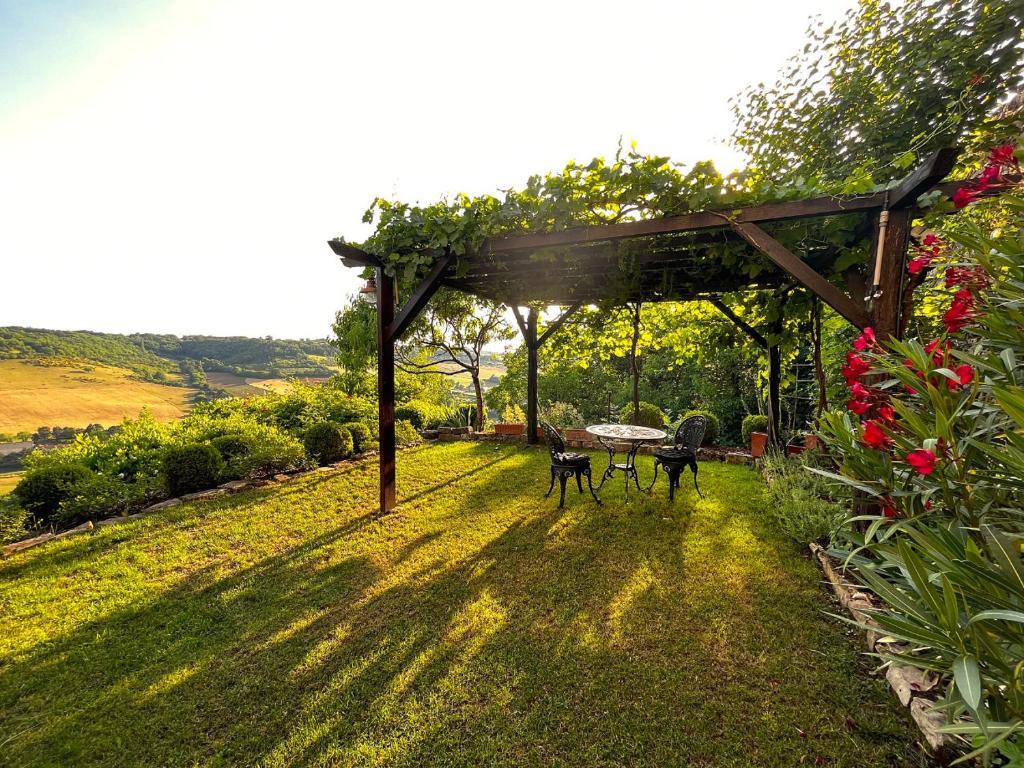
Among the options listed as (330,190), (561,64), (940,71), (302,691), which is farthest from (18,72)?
(940,71)

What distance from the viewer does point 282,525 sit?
13.1 feet

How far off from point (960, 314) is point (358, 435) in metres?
6.99

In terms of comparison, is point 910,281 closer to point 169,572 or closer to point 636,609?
point 636,609

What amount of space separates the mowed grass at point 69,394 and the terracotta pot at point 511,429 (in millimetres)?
9157

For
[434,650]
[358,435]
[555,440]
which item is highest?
[555,440]

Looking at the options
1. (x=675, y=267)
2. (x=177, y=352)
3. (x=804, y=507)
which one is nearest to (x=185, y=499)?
(x=675, y=267)

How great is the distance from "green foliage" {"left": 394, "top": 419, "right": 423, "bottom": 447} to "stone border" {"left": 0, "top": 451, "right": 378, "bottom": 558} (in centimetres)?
85

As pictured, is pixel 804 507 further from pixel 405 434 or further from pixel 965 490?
pixel 405 434

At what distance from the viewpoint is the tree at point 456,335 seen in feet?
26.2

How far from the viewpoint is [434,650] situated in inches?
88.1

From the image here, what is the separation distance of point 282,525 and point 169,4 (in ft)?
17.9

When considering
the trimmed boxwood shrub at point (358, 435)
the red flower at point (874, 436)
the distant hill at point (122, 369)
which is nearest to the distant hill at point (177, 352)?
the distant hill at point (122, 369)

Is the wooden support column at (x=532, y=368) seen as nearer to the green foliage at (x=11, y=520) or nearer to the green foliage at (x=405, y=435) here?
the green foliage at (x=405, y=435)

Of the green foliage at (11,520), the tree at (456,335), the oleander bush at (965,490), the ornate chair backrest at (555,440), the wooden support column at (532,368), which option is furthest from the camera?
the tree at (456,335)
